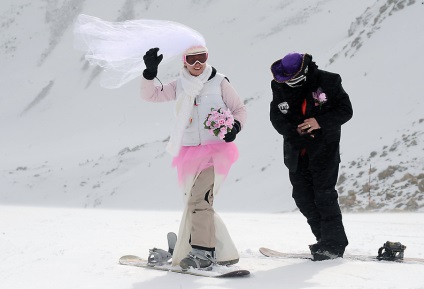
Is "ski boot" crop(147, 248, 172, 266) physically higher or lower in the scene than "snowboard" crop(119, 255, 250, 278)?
higher

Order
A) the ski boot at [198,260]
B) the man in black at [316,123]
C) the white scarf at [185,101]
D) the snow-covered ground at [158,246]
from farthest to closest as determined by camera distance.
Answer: the man in black at [316,123] → the white scarf at [185,101] → the ski boot at [198,260] → the snow-covered ground at [158,246]

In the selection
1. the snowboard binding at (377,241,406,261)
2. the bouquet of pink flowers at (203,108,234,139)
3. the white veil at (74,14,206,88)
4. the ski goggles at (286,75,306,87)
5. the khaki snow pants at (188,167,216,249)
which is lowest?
the snowboard binding at (377,241,406,261)

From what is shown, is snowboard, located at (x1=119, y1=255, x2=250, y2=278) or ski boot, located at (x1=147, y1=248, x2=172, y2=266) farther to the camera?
ski boot, located at (x1=147, y1=248, x2=172, y2=266)

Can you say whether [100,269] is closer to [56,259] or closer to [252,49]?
[56,259]

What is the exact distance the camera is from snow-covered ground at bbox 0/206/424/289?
4648 mm

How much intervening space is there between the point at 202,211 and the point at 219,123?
72cm

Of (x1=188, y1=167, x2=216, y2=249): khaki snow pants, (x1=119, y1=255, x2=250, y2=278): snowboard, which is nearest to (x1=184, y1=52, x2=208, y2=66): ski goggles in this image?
(x1=188, y1=167, x2=216, y2=249): khaki snow pants

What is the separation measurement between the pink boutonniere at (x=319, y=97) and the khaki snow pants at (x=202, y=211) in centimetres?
110

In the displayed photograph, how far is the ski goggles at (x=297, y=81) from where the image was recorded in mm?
5691

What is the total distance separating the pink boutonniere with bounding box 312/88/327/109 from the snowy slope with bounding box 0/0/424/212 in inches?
348

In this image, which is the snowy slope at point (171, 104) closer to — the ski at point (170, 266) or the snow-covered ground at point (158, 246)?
the snow-covered ground at point (158, 246)

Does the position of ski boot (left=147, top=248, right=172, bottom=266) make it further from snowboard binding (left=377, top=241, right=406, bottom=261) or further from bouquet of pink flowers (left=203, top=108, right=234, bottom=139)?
snowboard binding (left=377, top=241, right=406, bottom=261)

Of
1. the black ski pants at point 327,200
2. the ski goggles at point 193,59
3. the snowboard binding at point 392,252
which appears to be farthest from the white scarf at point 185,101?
the snowboard binding at point 392,252

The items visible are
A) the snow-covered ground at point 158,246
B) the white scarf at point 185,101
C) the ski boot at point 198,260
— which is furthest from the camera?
A: the white scarf at point 185,101
